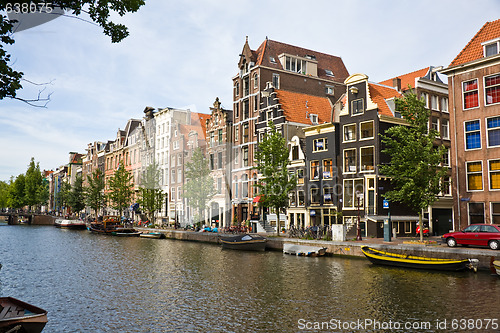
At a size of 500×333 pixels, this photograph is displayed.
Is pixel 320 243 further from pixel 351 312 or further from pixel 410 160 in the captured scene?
pixel 351 312

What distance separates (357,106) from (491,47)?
13731 mm

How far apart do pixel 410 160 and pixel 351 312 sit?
20.9 meters

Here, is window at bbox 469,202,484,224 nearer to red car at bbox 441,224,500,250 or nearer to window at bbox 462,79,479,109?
red car at bbox 441,224,500,250

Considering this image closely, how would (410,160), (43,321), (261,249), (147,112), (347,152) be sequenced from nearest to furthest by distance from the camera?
(43,321)
(410,160)
(261,249)
(347,152)
(147,112)

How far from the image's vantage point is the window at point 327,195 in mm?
46938

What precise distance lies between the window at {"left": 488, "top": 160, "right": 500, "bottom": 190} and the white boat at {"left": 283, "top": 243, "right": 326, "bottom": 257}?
15.3 meters

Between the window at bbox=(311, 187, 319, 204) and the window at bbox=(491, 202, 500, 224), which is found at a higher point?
the window at bbox=(311, 187, 319, 204)

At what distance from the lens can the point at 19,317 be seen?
12016 mm

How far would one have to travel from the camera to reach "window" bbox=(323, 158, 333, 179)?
4712 cm

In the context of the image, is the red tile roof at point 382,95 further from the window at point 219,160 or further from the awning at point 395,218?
the window at point 219,160

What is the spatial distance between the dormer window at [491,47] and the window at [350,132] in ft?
46.8

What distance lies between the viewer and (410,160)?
34375 mm

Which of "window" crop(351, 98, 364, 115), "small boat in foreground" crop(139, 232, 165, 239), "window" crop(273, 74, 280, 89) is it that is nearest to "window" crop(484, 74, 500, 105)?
"window" crop(351, 98, 364, 115)

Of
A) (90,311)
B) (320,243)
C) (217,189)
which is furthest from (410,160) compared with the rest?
(217,189)
